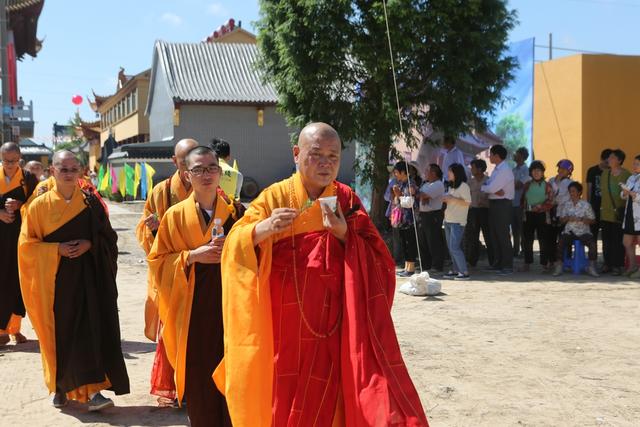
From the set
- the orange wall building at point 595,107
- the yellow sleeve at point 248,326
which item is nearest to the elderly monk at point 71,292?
the yellow sleeve at point 248,326

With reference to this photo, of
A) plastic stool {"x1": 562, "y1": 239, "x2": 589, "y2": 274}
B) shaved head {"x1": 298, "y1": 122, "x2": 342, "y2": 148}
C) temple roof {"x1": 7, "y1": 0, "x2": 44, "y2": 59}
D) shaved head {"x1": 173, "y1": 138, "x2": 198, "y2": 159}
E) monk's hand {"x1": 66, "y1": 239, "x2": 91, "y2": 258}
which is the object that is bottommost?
plastic stool {"x1": 562, "y1": 239, "x2": 589, "y2": 274}

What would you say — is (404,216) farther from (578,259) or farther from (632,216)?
(632,216)

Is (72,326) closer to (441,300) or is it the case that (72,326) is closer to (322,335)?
(322,335)

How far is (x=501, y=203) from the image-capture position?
1038cm

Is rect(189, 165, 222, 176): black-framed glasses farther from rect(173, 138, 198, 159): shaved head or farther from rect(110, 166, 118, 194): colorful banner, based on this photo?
rect(110, 166, 118, 194): colorful banner

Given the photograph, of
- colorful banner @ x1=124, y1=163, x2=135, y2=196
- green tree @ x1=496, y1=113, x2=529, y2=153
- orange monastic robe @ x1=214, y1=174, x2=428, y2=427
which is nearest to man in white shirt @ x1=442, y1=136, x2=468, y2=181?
green tree @ x1=496, y1=113, x2=529, y2=153

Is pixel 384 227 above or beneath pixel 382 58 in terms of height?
beneath

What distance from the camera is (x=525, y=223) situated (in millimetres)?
10805

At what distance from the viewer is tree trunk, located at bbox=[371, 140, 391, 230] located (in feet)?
40.1

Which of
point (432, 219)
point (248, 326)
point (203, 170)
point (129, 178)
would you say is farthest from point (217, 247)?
point (129, 178)

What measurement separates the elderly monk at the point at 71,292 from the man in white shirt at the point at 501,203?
Result: 6.59 meters

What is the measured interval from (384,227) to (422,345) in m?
6.41

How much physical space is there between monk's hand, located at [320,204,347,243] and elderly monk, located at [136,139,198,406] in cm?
196

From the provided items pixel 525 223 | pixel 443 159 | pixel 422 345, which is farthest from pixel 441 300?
pixel 443 159
